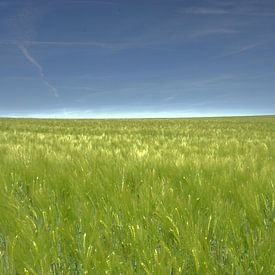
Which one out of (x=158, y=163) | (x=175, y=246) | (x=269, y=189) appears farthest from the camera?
(x=158, y=163)

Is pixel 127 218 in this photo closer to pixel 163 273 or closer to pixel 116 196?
pixel 116 196

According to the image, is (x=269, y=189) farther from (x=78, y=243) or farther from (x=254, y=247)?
(x=78, y=243)

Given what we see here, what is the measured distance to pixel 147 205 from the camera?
1.89 m

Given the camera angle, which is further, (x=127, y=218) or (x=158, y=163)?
(x=158, y=163)

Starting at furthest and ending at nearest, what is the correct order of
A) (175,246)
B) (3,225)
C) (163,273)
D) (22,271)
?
(3,225), (175,246), (22,271), (163,273)

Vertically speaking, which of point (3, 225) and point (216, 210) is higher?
point (216, 210)

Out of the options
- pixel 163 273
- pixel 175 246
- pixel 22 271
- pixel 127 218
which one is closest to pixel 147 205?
pixel 127 218

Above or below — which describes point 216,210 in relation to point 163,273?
above

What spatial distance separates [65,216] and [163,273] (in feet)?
3.00

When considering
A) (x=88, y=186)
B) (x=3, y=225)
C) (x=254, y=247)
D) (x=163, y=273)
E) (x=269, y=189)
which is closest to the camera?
(x=163, y=273)

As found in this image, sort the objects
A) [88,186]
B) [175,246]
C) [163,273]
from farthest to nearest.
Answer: [88,186] → [175,246] → [163,273]

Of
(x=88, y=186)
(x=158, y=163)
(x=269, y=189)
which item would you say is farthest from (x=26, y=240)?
(x=158, y=163)

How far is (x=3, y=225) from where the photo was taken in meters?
1.95

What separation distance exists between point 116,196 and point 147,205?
0.25 m
